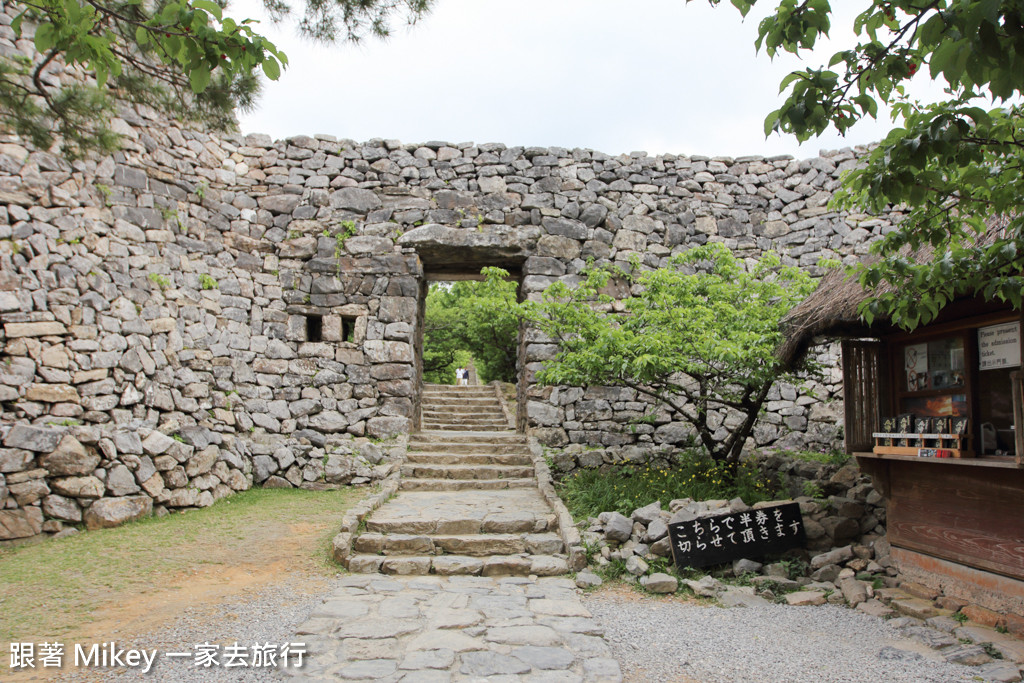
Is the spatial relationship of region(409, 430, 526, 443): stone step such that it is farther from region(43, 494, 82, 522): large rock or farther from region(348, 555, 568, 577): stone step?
region(43, 494, 82, 522): large rock

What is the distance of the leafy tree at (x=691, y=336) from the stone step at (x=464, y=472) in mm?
1524

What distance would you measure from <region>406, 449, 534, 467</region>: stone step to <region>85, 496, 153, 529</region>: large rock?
2.87 metres

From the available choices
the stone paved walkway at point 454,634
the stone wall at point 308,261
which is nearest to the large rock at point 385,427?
the stone wall at point 308,261

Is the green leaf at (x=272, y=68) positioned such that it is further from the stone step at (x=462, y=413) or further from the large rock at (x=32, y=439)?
the stone step at (x=462, y=413)

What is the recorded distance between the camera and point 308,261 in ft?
27.6

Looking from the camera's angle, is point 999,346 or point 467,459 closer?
point 999,346

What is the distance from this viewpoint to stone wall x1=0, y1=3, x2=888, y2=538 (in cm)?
602

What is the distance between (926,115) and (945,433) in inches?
96.5

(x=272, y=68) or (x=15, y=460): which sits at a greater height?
(x=272, y=68)

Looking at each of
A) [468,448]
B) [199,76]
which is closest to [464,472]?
[468,448]

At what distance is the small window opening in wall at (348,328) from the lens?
8453 millimetres

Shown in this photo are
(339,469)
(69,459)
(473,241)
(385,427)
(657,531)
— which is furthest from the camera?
(473,241)

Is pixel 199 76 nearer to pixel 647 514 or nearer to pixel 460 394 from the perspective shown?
pixel 647 514

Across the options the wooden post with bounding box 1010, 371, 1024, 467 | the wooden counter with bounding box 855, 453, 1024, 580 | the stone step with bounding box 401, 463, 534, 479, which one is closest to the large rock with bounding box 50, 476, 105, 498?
the stone step with bounding box 401, 463, 534, 479
